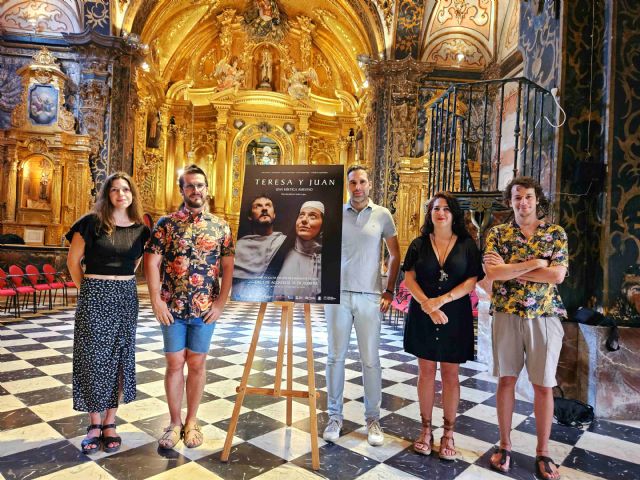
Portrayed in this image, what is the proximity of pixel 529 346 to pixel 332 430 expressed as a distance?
1.29 meters

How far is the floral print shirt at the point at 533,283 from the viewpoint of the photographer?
2488mm

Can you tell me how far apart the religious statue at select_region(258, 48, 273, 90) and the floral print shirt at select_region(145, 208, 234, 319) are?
1666 cm

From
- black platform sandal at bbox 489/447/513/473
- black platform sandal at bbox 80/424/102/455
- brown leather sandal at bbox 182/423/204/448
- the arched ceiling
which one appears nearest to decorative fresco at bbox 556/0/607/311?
black platform sandal at bbox 489/447/513/473

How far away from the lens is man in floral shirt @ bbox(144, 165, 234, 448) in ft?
8.39

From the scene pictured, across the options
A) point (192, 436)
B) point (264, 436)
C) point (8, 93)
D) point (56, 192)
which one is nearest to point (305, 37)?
point (8, 93)

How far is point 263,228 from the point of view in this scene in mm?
2582

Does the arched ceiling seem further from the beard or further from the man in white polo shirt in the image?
the beard

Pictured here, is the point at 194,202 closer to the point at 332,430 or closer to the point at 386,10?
the point at 332,430

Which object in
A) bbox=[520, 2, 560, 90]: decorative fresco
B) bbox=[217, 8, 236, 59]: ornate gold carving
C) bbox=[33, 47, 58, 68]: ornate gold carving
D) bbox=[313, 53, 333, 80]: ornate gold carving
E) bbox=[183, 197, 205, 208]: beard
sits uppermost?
bbox=[217, 8, 236, 59]: ornate gold carving

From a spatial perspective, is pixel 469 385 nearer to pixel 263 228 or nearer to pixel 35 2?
pixel 263 228

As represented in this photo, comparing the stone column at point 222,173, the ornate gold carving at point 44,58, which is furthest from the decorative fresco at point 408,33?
the ornate gold carving at point 44,58

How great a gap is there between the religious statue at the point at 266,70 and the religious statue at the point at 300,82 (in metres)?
0.87

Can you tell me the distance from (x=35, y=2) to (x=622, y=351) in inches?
598

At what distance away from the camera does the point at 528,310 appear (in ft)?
8.16
